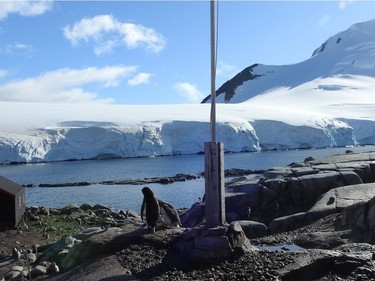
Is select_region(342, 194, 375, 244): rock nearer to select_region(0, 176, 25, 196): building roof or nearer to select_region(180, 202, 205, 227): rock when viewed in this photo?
select_region(180, 202, 205, 227): rock

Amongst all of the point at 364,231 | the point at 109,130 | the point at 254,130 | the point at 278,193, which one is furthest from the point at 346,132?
the point at 364,231

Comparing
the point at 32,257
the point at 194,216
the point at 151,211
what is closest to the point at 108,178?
the point at 194,216

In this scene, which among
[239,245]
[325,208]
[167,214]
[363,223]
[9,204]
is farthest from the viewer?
[9,204]

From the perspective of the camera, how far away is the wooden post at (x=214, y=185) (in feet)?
37.1

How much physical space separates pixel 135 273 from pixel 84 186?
39.9 metres

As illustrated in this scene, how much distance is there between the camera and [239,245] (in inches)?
420

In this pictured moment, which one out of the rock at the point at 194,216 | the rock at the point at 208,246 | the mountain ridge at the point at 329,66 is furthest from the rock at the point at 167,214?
the mountain ridge at the point at 329,66

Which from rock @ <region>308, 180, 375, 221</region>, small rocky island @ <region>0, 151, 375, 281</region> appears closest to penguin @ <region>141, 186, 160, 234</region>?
small rocky island @ <region>0, 151, 375, 281</region>

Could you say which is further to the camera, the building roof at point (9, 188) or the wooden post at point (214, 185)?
the building roof at point (9, 188)

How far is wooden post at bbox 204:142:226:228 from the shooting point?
11297 mm

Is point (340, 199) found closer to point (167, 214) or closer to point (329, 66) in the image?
point (167, 214)

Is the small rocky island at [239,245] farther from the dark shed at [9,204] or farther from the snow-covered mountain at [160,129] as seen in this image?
the snow-covered mountain at [160,129]

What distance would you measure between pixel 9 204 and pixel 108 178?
112 feet

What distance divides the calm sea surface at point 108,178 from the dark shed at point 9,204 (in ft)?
38.1
